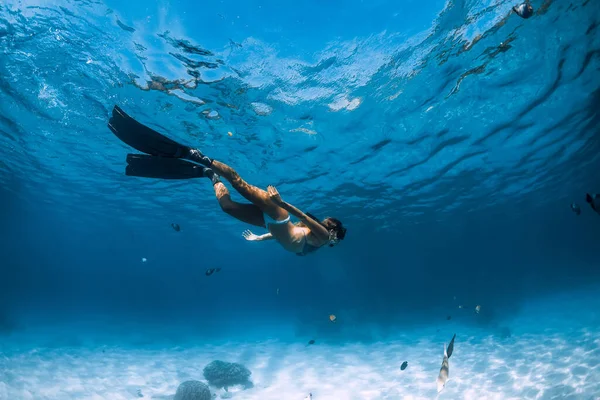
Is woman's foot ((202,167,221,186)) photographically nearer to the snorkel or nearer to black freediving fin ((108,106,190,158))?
black freediving fin ((108,106,190,158))

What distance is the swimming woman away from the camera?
486 centimetres

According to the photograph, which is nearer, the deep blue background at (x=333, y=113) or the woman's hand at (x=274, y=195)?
the woman's hand at (x=274, y=195)

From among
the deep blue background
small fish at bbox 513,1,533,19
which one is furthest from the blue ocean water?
small fish at bbox 513,1,533,19

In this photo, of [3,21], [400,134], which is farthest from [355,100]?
[3,21]

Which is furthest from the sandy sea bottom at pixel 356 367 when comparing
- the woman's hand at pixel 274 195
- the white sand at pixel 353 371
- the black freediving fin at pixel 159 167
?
the black freediving fin at pixel 159 167

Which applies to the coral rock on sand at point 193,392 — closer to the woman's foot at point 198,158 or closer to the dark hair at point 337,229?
the dark hair at point 337,229

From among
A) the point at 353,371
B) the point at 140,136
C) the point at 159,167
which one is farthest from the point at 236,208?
the point at 353,371

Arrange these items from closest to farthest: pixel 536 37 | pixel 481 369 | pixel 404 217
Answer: pixel 536 37, pixel 481 369, pixel 404 217

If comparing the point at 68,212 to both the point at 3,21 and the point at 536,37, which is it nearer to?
the point at 3,21

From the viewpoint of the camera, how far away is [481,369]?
44.7 ft

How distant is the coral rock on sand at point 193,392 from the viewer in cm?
1191

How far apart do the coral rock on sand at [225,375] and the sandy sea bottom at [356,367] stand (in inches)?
19.7

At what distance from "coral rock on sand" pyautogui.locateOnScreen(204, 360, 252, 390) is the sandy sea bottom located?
0.50 metres

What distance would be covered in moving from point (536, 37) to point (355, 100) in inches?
256
